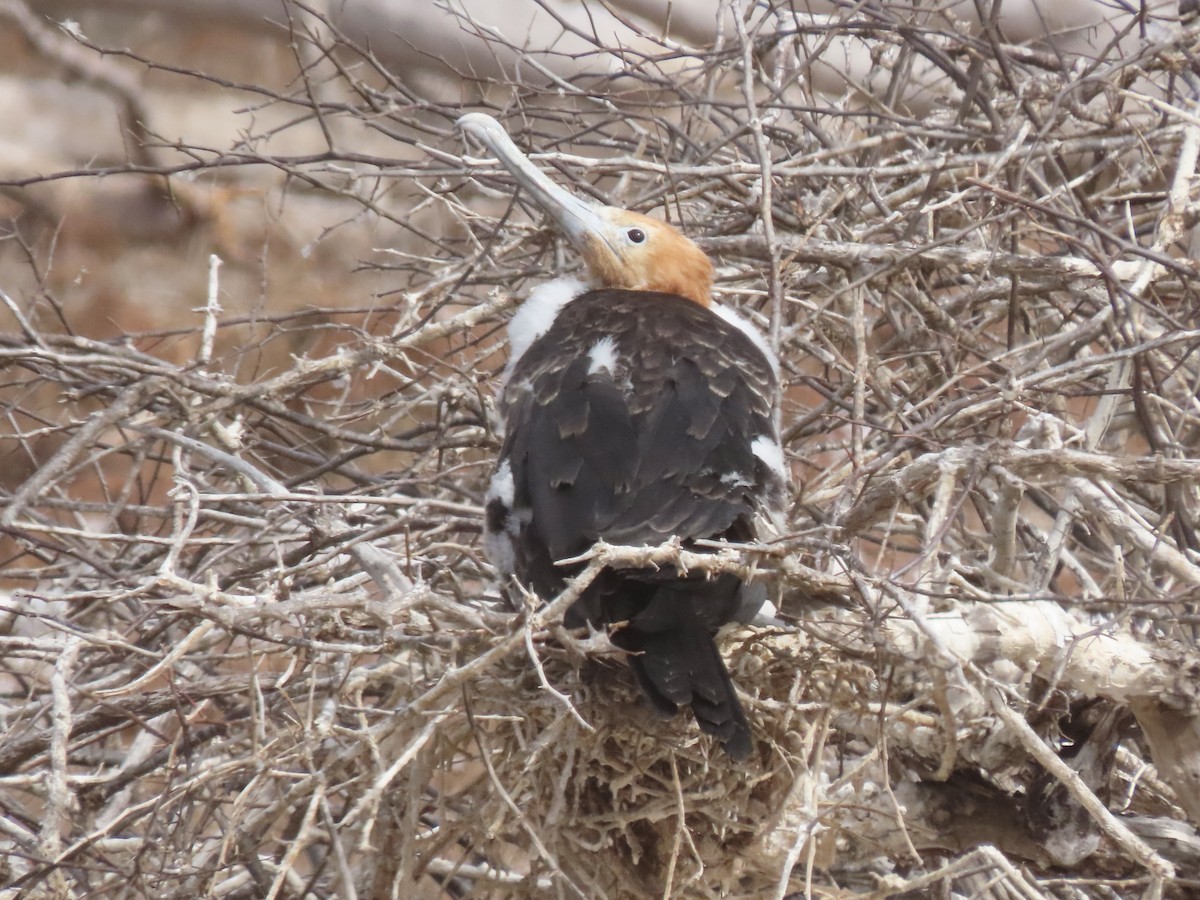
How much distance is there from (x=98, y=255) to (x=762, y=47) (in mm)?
5603

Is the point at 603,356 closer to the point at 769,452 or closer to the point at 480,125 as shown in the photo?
the point at 769,452

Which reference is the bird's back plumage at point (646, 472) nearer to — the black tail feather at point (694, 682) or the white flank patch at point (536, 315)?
the black tail feather at point (694, 682)

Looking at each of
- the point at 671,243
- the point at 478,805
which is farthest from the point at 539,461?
the point at 671,243

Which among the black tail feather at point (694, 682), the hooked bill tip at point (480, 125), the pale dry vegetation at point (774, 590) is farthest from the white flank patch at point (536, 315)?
the black tail feather at point (694, 682)

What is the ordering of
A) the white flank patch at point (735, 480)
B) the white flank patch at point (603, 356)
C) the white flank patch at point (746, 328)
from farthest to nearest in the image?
the white flank patch at point (746, 328), the white flank patch at point (603, 356), the white flank patch at point (735, 480)

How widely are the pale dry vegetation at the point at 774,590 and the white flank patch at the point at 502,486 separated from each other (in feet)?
0.37

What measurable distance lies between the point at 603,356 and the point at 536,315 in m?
0.52

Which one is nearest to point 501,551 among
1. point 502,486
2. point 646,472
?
point 502,486

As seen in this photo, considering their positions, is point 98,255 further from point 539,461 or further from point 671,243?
point 539,461

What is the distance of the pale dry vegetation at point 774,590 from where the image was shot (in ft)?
7.86

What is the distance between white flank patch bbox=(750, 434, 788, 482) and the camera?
2.78m

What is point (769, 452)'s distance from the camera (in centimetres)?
281

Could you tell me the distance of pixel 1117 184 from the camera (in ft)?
12.5

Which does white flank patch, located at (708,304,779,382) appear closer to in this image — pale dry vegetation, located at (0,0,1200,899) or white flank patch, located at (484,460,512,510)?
pale dry vegetation, located at (0,0,1200,899)
